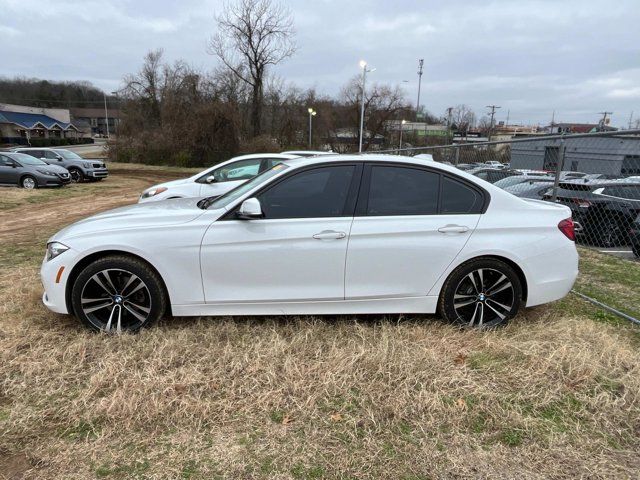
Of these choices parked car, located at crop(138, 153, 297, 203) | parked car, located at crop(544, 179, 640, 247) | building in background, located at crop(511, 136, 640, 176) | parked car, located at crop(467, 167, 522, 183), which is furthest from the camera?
parked car, located at crop(467, 167, 522, 183)

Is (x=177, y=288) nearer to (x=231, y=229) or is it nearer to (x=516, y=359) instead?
(x=231, y=229)

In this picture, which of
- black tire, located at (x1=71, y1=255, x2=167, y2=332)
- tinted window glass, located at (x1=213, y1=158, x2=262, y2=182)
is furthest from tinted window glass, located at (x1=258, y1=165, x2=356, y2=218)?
tinted window glass, located at (x1=213, y1=158, x2=262, y2=182)

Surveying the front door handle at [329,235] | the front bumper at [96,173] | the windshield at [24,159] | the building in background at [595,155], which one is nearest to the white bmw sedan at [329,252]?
the front door handle at [329,235]

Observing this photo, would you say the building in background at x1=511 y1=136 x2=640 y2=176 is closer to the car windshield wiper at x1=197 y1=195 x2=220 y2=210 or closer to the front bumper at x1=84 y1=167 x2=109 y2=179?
the car windshield wiper at x1=197 y1=195 x2=220 y2=210

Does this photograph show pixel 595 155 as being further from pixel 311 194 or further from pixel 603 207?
pixel 311 194

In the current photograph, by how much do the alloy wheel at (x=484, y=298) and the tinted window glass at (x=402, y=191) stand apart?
0.74m

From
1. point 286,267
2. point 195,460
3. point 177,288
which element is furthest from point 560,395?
point 177,288

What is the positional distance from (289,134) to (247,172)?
120 ft

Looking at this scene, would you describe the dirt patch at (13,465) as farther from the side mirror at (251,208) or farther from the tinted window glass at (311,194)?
the tinted window glass at (311,194)

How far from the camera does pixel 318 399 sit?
118 inches

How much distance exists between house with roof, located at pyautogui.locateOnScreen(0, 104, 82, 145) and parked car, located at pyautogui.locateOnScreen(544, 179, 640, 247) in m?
76.3

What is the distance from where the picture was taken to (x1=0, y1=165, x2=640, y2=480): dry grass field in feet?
8.07

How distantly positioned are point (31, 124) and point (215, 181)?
291ft

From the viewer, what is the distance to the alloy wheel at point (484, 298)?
393cm
